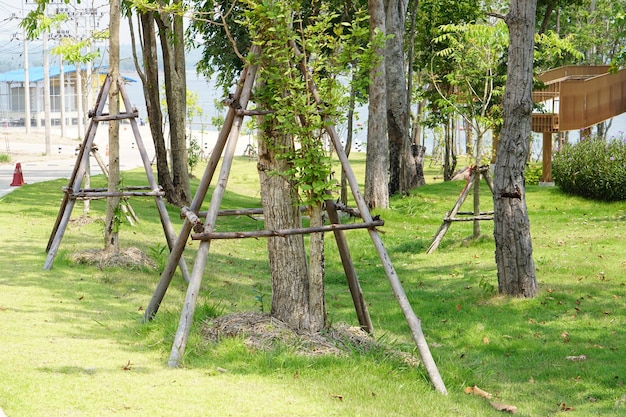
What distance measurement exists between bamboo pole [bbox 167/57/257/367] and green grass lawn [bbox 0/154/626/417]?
0.53 ft

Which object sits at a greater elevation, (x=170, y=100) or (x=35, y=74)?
(x=35, y=74)

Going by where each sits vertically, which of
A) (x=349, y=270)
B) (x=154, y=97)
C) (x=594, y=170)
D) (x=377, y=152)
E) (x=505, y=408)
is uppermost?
(x=154, y=97)

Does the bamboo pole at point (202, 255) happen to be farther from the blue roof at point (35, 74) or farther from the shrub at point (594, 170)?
the blue roof at point (35, 74)

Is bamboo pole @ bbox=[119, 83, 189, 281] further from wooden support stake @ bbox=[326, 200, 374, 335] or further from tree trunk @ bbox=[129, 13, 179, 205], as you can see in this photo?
tree trunk @ bbox=[129, 13, 179, 205]

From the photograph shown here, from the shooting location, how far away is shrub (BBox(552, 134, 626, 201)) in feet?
70.5

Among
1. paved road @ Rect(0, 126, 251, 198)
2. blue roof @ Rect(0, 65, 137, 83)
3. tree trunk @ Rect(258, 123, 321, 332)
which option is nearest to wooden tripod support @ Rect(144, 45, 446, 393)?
tree trunk @ Rect(258, 123, 321, 332)

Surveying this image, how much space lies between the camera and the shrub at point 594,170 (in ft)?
70.5

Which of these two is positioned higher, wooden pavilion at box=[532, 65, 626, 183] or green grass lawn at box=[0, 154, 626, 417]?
wooden pavilion at box=[532, 65, 626, 183]

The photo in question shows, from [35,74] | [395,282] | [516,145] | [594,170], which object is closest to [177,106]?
[594,170]

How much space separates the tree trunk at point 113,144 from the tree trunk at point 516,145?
514 centimetres

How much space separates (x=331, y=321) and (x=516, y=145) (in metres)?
3.80

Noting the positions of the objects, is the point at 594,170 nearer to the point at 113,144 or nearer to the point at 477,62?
the point at 477,62

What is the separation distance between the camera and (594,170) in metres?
22.0

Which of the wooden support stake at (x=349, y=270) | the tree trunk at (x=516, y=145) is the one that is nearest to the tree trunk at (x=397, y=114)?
the tree trunk at (x=516, y=145)
